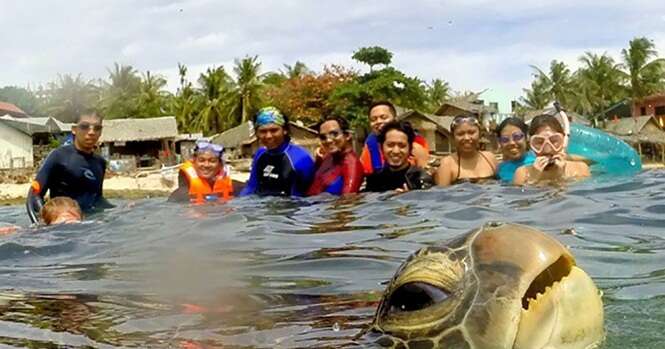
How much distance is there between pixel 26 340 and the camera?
116 inches

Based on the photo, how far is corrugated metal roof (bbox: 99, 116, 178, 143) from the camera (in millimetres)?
56156

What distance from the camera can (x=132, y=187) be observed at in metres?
39.3

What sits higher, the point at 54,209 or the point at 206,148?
the point at 206,148

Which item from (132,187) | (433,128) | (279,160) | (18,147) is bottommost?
(132,187)

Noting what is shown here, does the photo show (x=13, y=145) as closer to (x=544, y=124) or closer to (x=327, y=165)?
(x=327, y=165)

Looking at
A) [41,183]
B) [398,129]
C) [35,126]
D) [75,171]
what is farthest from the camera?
[35,126]

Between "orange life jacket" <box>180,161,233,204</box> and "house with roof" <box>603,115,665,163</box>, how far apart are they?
45798mm

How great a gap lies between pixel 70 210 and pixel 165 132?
49.9 m

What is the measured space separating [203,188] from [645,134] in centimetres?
5136

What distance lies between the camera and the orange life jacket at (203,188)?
10.1m

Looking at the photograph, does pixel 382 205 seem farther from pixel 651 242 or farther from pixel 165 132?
pixel 165 132

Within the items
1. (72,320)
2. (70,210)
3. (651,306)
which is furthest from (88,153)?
(651,306)

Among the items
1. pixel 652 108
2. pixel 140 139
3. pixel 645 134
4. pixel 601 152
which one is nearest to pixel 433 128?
pixel 645 134

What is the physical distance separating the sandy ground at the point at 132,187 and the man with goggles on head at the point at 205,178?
2471 cm
